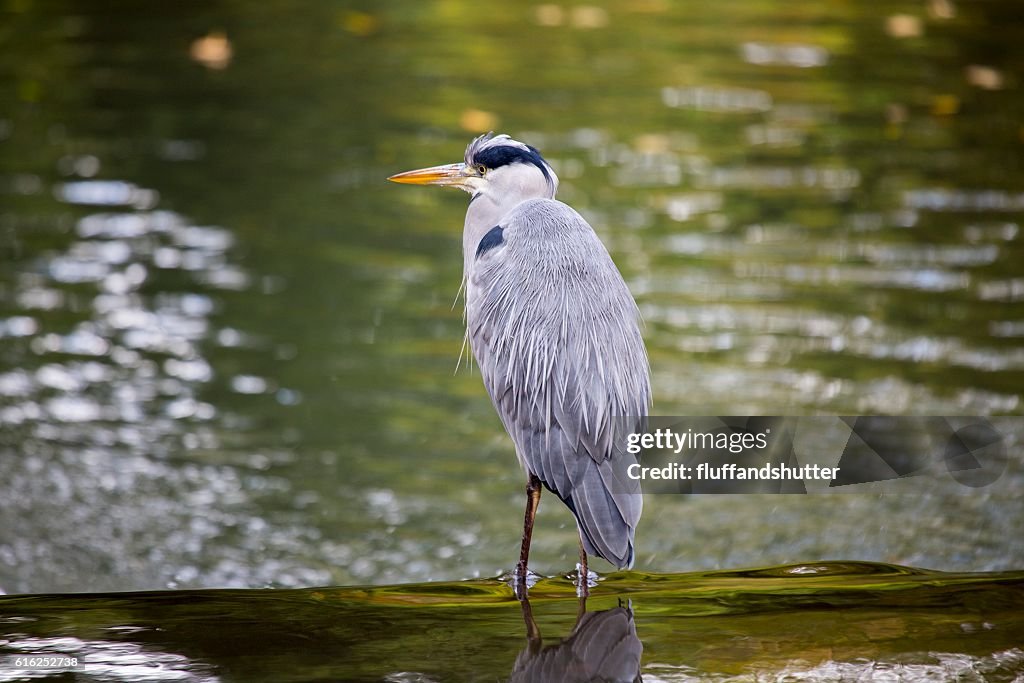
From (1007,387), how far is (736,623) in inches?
132

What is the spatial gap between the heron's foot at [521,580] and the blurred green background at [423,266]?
35.5 inches

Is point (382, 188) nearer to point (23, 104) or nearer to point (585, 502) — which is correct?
point (23, 104)

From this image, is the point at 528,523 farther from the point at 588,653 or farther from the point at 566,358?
the point at 588,653

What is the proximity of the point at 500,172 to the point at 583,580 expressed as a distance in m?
1.25

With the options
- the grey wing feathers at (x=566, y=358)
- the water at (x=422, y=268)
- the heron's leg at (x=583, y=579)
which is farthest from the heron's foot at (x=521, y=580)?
the water at (x=422, y=268)

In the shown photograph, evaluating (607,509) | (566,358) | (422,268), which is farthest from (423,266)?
(607,509)

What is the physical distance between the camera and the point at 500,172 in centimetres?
401

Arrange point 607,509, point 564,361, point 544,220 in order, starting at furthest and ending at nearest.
Result: point 544,220
point 564,361
point 607,509

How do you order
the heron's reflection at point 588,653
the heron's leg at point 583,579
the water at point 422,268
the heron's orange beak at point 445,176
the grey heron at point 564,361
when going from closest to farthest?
the heron's reflection at point 588,653, the grey heron at point 564,361, the heron's leg at point 583,579, the heron's orange beak at point 445,176, the water at point 422,268

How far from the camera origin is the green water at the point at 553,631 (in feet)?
9.73

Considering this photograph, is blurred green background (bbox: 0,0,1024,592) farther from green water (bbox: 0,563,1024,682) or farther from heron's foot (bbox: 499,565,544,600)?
green water (bbox: 0,563,1024,682)

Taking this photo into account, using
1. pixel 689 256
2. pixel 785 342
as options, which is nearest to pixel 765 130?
pixel 689 256

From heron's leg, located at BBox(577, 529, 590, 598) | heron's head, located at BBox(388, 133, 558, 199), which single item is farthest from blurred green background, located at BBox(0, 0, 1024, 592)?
heron's head, located at BBox(388, 133, 558, 199)

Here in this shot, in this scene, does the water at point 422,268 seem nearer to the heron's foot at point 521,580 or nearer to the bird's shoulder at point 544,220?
the heron's foot at point 521,580
